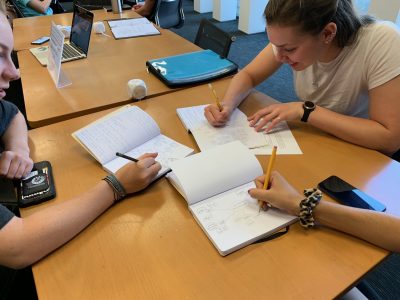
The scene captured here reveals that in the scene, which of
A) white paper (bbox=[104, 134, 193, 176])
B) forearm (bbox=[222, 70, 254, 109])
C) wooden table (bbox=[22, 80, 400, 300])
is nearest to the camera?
wooden table (bbox=[22, 80, 400, 300])

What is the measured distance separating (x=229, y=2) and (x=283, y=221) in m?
4.86

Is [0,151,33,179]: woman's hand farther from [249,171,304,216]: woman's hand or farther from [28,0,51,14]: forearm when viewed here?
[28,0,51,14]: forearm

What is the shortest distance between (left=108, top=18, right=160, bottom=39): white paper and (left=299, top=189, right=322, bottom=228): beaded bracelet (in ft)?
5.90

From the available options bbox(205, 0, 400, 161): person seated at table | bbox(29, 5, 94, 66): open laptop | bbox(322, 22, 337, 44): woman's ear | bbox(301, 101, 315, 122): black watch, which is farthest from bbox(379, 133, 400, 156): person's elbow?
bbox(29, 5, 94, 66): open laptop

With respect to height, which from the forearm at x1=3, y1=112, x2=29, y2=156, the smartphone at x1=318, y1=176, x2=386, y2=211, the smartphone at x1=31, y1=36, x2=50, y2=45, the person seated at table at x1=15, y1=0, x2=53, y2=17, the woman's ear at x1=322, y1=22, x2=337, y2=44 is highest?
the woman's ear at x1=322, y1=22, x2=337, y2=44

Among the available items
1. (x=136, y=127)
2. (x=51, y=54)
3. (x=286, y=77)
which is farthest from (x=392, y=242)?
(x=286, y=77)

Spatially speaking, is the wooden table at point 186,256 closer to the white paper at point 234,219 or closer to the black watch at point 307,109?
the white paper at point 234,219

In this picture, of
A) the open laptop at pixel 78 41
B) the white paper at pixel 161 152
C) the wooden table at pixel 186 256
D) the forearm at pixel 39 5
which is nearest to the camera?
the wooden table at pixel 186 256

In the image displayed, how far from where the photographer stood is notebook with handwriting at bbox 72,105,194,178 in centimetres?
100

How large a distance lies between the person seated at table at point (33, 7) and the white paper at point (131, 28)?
38.6 inches

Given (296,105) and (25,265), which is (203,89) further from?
(25,265)

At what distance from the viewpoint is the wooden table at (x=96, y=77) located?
1.33 metres

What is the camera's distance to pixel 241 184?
896 millimetres

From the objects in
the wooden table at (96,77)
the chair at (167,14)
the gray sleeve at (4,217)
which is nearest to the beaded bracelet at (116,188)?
the gray sleeve at (4,217)
